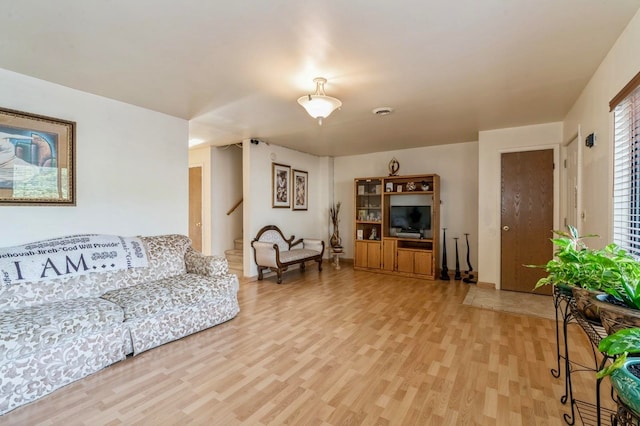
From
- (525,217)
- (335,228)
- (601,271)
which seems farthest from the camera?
(335,228)

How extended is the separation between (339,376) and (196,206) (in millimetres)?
4994

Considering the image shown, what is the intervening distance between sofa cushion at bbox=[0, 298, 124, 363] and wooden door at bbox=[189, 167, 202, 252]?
361 cm

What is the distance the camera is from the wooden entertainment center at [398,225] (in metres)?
5.29

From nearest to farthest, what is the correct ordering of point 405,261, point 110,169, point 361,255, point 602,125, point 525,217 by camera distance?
point 602,125 → point 110,169 → point 525,217 → point 405,261 → point 361,255

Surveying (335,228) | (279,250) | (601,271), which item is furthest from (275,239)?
(601,271)

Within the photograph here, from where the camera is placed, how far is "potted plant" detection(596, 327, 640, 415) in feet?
2.37

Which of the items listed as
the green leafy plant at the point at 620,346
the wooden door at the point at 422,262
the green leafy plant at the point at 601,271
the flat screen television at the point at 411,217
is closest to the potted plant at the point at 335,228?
the flat screen television at the point at 411,217

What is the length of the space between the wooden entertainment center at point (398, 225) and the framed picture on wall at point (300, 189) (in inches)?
45.3

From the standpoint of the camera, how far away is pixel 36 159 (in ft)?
8.91

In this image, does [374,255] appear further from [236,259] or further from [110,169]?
[110,169]

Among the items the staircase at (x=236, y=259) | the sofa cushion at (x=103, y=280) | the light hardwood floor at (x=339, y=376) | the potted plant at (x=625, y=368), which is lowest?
the light hardwood floor at (x=339, y=376)

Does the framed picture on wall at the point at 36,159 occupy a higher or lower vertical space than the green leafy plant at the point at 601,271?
higher

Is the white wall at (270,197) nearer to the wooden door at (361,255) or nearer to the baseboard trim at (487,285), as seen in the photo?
the wooden door at (361,255)

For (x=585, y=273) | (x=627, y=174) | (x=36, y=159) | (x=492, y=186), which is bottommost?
(x=585, y=273)
